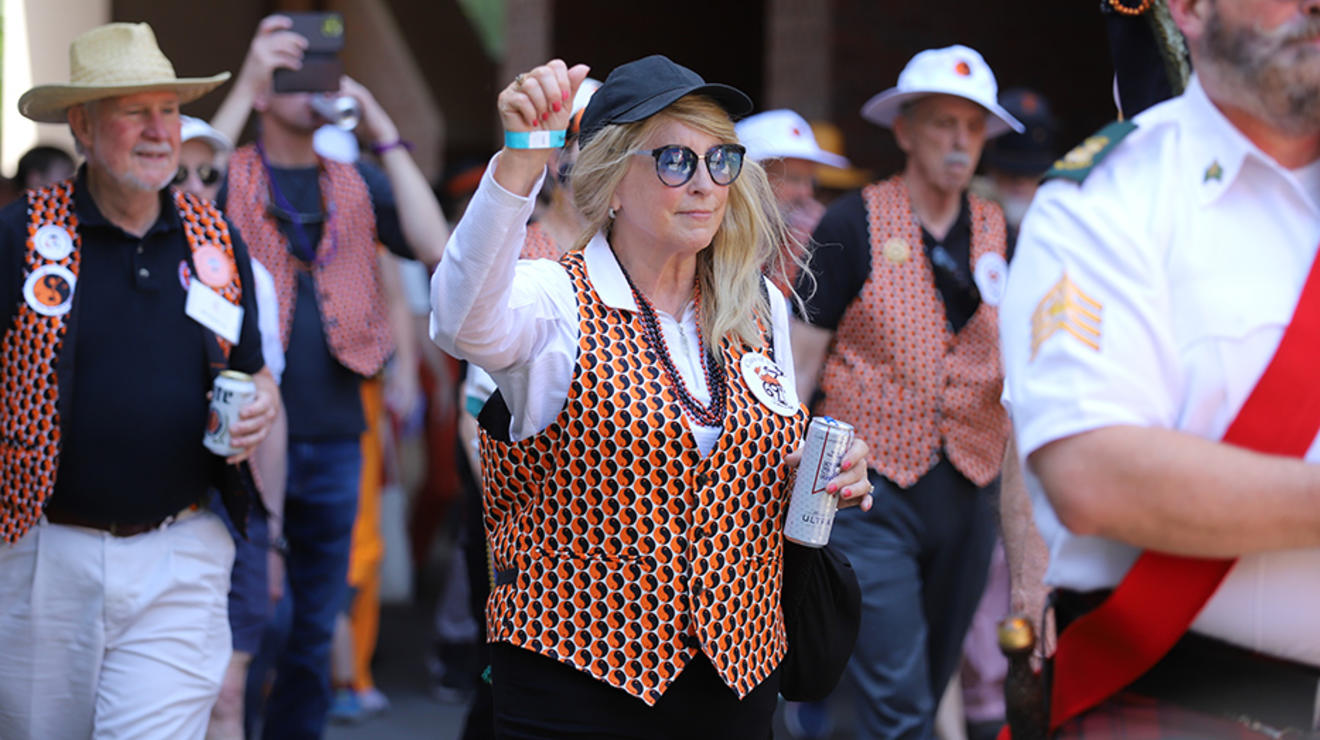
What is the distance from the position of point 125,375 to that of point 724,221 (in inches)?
61.1

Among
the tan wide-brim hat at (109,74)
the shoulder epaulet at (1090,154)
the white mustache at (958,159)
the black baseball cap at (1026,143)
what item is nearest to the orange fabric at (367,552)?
the tan wide-brim hat at (109,74)

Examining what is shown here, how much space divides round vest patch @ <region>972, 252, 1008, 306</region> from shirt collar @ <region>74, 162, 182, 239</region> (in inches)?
94.0

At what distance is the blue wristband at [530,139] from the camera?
2.53 metres

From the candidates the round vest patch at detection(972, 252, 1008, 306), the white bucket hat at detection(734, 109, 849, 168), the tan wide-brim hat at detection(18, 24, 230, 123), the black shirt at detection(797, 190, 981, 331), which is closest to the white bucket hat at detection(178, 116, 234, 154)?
the tan wide-brim hat at detection(18, 24, 230, 123)

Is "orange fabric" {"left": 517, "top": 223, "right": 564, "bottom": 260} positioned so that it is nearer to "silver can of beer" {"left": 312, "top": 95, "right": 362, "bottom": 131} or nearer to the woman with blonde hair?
the woman with blonde hair

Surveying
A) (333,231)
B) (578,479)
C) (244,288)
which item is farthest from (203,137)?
(578,479)

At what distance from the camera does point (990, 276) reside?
15.6ft

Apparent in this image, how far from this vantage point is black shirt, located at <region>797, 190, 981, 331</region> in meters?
4.65

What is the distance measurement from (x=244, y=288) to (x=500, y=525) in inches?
54.4

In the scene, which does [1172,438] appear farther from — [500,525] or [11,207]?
[11,207]

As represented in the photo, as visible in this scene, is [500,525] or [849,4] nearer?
[500,525]

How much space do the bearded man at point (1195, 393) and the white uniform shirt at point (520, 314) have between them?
0.88 meters

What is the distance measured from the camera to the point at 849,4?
898cm

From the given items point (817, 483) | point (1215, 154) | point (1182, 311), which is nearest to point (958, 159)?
point (817, 483)
